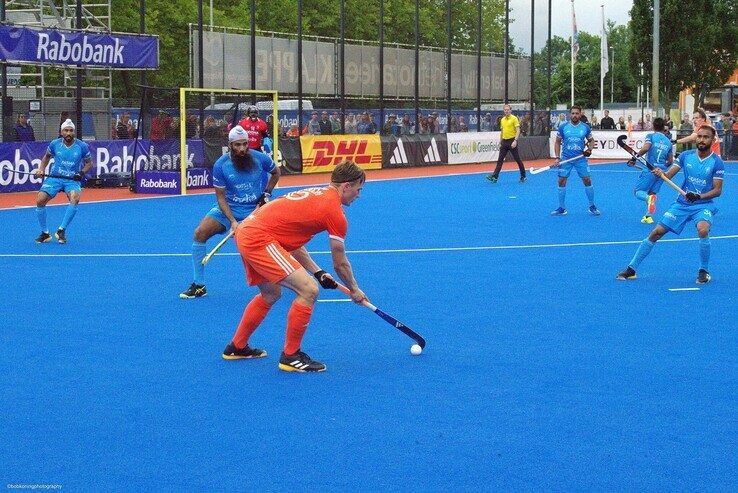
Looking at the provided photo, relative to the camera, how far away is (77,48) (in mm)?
29484

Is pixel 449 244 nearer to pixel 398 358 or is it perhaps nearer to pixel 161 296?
pixel 161 296

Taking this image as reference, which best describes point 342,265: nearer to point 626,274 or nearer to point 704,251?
point 626,274

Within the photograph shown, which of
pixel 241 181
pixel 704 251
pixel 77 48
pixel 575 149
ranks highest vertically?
pixel 77 48

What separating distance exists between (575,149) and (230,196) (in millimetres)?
11488

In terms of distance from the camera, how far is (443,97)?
169ft

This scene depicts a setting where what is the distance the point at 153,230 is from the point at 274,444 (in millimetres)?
13620

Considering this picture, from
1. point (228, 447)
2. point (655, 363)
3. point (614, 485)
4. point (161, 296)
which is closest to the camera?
point (614, 485)

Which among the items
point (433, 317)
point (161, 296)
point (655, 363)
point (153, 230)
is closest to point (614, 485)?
point (655, 363)

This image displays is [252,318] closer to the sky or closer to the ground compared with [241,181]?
closer to the ground

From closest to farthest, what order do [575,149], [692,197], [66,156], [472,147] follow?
[692,197], [66,156], [575,149], [472,147]

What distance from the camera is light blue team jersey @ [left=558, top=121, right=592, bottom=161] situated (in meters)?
22.7

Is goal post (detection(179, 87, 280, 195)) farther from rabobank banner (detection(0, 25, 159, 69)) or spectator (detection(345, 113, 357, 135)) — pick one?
spectator (detection(345, 113, 357, 135))

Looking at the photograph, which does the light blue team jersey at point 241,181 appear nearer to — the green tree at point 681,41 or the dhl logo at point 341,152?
the dhl logo at point 341,152

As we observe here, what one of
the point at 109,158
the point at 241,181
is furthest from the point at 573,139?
the point at 109,158
